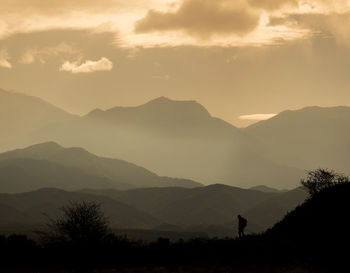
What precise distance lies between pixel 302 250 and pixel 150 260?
845cm

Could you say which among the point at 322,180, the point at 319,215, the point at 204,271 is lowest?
the point at 204,271

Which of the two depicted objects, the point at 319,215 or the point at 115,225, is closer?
the point at 319,215

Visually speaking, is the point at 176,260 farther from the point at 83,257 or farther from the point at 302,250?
the point at 302,250

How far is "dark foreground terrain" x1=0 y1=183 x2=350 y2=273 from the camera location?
20.6 meters

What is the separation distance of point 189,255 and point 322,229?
9765 mm

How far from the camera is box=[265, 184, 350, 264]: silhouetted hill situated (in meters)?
23.7

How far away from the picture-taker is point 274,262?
2178 cm

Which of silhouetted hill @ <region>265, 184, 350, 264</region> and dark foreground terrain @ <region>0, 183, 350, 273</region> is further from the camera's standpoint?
silhouetted hill @ <region>265, 184, 350, 264</region>

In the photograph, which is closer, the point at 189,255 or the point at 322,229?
the point at 189,255

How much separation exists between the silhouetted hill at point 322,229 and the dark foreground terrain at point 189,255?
0.05 m

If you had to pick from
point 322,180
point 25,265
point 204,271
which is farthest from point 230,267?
point 322,180

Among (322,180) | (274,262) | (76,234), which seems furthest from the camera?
(322,180)

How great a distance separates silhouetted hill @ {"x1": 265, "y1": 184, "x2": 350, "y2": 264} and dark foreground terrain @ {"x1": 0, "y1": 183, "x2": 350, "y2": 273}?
5 centimetres

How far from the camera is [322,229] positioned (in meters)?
27.8
